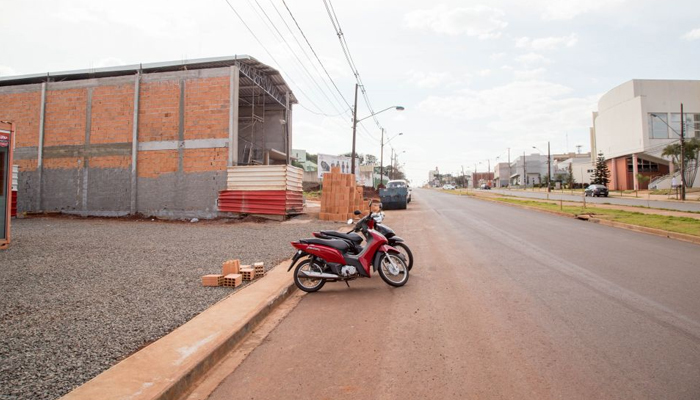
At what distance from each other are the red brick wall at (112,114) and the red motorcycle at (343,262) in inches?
668

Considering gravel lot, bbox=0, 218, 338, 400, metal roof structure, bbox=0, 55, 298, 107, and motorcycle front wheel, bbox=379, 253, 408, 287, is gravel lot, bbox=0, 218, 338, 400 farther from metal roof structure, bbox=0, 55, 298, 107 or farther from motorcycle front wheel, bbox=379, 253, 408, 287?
metal roof structure, bbox=0, 55, 298, 107

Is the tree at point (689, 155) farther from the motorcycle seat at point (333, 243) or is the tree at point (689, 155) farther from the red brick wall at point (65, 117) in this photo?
the red brick wall at point (65, 117)

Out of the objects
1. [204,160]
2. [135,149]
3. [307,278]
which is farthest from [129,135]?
[307,278]

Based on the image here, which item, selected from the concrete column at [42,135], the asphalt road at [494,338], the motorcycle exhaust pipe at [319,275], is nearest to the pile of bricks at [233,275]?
the motorcycle exhaust pipe at [319,275]

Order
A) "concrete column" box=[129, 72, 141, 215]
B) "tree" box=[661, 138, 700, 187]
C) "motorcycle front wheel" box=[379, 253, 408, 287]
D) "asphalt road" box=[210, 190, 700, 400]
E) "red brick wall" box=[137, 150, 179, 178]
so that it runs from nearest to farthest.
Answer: "asphalt road" box=[210, 190, 700, 400] → "motorcycle front wheel" box=[379, 253, 408, 287] → "red brick wall" box=[137, 150, 179, 178] → "concrete column" box=[129, 72, 141, 215] → "tree" box=[661, 138, 700, 187]

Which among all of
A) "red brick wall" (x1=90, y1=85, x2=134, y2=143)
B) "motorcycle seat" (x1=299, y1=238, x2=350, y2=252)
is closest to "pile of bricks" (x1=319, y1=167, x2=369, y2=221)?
"red brick wall" (x1=90, y1=85, x2=134, y2=143)

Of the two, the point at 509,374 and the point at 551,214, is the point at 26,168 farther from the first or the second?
the point at 551,214

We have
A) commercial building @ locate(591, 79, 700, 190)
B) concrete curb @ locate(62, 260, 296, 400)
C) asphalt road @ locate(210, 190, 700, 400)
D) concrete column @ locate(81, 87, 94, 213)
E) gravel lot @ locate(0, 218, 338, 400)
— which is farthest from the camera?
commercial building @ locate(591, 79, 700, 190)

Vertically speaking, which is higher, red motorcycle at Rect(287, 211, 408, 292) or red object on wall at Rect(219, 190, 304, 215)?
red object on wall at Rect(219, 190, 304, 215)

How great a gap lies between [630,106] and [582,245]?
205ft

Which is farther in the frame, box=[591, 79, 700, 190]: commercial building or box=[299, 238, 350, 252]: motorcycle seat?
box=[591, 79, 700, 190]: commercial building

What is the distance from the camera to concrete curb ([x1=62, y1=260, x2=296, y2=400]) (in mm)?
3023

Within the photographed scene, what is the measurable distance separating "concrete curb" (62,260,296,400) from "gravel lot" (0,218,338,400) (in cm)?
20

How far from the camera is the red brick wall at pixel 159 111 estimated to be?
1891 centimetres
